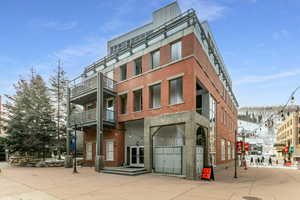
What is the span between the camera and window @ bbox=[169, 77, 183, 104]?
17.6 m

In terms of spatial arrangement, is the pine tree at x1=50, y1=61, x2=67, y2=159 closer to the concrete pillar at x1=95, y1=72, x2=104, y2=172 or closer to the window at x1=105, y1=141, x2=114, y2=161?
the window at x1=105, y1=141, x2=114, y2=161

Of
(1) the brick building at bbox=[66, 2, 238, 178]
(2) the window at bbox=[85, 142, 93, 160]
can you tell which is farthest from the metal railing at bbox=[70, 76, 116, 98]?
(2) the window at bbox=[85, 142, 93, 160]

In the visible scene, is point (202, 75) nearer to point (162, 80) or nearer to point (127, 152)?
point (162, 80)

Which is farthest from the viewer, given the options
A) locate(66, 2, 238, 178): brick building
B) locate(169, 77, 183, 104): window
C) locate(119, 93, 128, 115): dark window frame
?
locate(119, 93, 128, 115): dark window frame

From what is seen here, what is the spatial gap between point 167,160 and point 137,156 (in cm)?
490

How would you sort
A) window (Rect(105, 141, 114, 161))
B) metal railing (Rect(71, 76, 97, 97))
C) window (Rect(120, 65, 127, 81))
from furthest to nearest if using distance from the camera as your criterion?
metal railing (Rect(71, 76, 97, 97)) → window (Rect(120, 65, 127, 81)) → window (Rect(105, 141, 114, 161))

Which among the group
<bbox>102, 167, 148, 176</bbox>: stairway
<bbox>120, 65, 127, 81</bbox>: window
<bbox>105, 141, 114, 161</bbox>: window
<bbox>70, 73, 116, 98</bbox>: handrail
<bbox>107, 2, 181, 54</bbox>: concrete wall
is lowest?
<bbox>102, 167, 148, 176</bbox>: stairway

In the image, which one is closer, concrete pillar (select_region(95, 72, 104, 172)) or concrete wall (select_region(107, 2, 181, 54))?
concrete pillar (select_region(95, 72, 104, 172))

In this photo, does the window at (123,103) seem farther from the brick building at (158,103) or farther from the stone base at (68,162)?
the stone base at (68,162)

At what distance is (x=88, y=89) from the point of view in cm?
2364

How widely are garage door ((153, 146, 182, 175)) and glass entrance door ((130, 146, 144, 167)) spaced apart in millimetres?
3220

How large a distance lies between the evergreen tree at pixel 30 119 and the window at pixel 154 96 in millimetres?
14182

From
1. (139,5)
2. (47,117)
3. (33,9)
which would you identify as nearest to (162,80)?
(139,5)

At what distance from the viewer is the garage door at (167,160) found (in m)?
16.4
